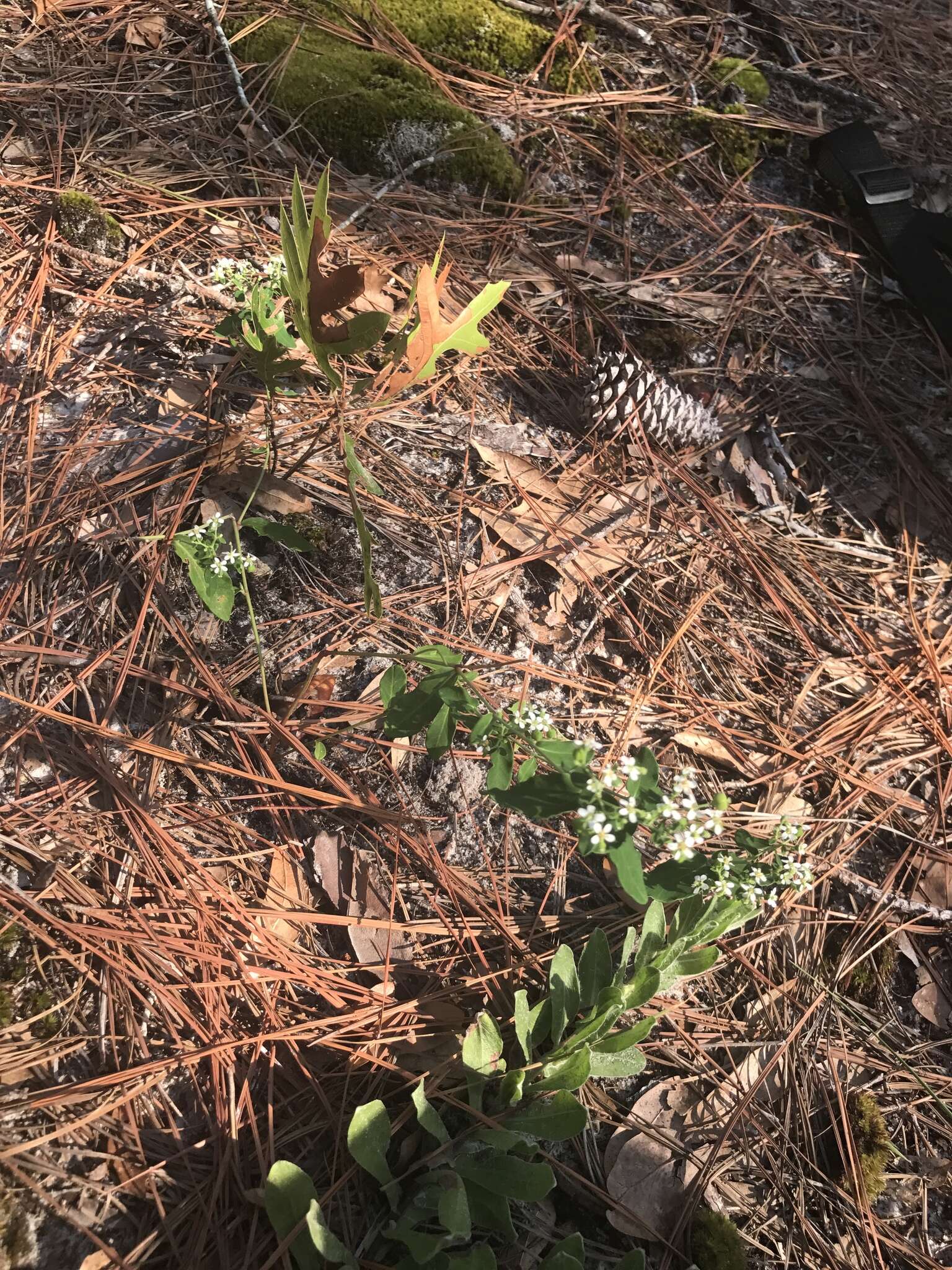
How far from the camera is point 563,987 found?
145cm

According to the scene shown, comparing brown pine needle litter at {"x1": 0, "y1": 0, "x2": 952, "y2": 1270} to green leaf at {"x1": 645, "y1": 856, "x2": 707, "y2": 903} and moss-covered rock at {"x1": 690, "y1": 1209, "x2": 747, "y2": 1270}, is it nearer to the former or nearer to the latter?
moss-covered rock at {"x1": 690, "y1": 1209, "x2": 747, "y2": 1270}

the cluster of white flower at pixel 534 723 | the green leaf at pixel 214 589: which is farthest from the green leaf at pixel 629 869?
the green leaf at pixel 214 589

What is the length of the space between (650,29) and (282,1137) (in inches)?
152

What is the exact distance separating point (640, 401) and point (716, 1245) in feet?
6.31

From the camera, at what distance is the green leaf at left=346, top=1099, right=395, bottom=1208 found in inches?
49.2

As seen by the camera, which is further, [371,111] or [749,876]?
[371,111]

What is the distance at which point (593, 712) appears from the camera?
187 centimetres

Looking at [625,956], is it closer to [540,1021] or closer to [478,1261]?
[540,1021]

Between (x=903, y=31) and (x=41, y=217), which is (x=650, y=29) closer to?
(x=903, y=31)

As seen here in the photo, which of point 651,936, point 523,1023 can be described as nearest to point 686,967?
point 651,936

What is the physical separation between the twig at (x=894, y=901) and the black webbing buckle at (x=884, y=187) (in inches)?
93.9

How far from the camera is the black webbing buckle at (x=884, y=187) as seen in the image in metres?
2.79

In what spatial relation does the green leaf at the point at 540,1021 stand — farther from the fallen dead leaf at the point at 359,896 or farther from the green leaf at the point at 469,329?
the green leaf at the point at 469,329

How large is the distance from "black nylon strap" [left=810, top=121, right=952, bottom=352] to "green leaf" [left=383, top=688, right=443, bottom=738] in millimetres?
2415
